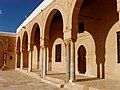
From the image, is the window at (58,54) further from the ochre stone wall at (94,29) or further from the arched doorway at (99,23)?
the arched doorway at (99,23)

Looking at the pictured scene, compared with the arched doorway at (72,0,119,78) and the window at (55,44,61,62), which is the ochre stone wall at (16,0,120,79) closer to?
the arched doorway at (72,0,119,78)

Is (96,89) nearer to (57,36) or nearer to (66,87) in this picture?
(66,87)

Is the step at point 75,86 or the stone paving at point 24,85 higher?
the step at point 75,86

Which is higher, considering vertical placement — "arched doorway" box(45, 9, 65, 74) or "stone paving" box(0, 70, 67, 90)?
"arched doorway" box(45, 9, 65, 74)

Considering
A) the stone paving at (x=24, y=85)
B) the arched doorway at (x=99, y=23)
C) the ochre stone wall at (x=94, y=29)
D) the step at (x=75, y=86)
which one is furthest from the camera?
the arched doorway at (x=99, y=23)

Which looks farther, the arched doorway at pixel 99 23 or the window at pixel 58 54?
the window at pixel 58 54

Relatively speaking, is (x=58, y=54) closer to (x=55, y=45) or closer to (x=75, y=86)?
(x=55, y=45)

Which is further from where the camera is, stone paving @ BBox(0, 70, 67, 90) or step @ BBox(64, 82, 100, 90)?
stone paving @ BBox(0, 70, 67, 90)

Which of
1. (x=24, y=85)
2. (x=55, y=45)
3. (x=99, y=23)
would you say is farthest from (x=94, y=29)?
(x=55, y=45)

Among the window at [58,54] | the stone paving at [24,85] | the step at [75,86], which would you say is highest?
the window at [58,54]

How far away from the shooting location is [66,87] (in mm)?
8305

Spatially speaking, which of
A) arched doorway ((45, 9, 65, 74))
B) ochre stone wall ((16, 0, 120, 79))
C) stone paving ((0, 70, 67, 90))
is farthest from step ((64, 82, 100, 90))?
arched doorway ((45, 9, 65, 74))

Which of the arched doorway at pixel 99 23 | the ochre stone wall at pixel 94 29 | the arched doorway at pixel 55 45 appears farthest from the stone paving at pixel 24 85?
the arched doorway at pixel 55 45

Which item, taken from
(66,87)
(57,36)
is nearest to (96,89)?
(66,87)
